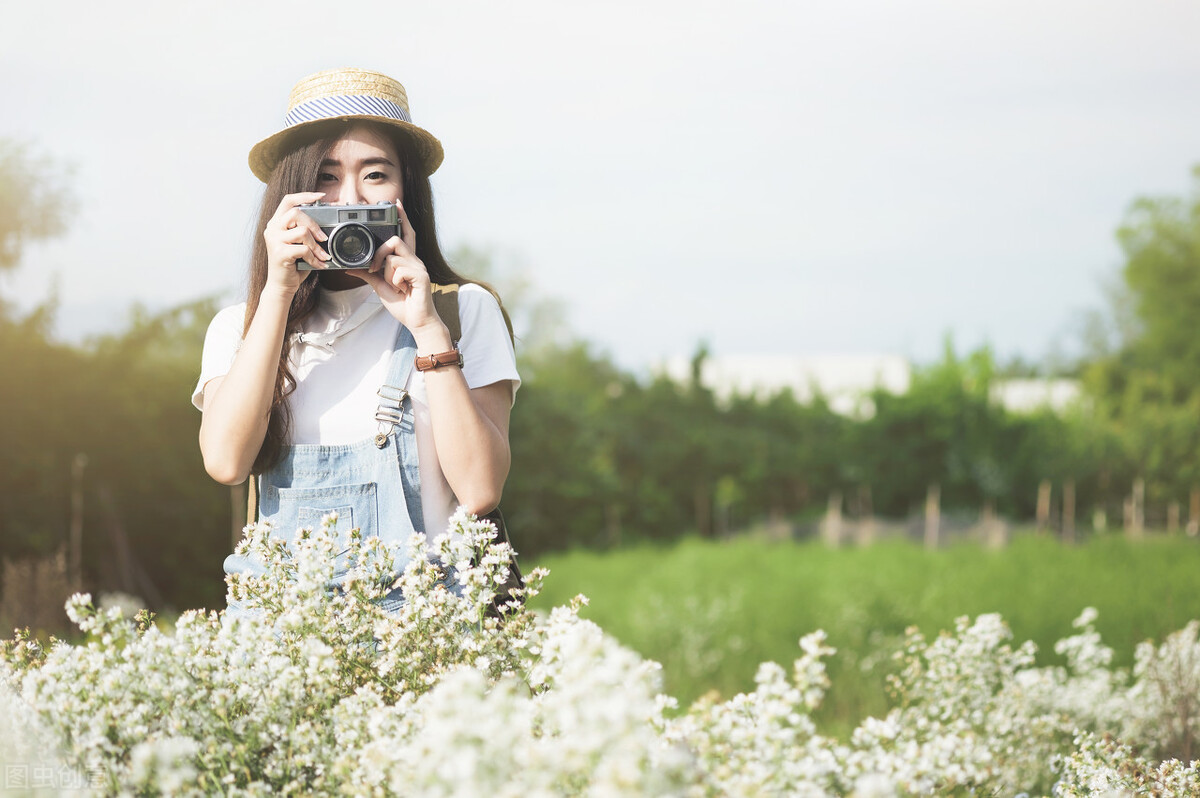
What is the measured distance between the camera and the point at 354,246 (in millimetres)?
2143

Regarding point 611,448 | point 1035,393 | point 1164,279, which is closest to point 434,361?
point 611,448

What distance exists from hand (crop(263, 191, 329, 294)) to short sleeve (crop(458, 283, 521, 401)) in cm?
36

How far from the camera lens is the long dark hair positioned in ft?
7.33

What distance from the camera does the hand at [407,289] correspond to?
6.95 ft

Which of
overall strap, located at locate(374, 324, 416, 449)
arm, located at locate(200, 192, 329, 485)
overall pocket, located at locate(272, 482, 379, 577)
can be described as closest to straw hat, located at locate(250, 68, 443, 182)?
arm, located at locate(200, 192, 329, 485)

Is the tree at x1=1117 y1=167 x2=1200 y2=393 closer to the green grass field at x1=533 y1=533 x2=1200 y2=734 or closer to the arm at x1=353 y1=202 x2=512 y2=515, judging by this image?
the green grass field at x1=533 y1=533 x2=1200 y2=734

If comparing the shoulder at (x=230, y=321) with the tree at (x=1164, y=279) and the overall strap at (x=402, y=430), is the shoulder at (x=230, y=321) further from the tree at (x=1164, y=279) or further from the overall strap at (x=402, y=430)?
the tree at (x=1164, y=279)

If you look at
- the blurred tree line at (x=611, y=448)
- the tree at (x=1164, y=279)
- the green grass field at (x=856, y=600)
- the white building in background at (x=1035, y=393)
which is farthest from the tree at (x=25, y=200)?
the tree at (x=1164, y=279)

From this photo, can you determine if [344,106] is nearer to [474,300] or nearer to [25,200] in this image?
[474,300]

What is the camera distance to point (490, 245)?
3198cm

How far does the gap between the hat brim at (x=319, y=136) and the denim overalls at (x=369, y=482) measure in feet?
1.84

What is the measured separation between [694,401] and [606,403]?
1.74m

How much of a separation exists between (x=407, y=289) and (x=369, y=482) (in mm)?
442

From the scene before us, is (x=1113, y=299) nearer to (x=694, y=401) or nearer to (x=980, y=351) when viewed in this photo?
(x=980, y=351)
